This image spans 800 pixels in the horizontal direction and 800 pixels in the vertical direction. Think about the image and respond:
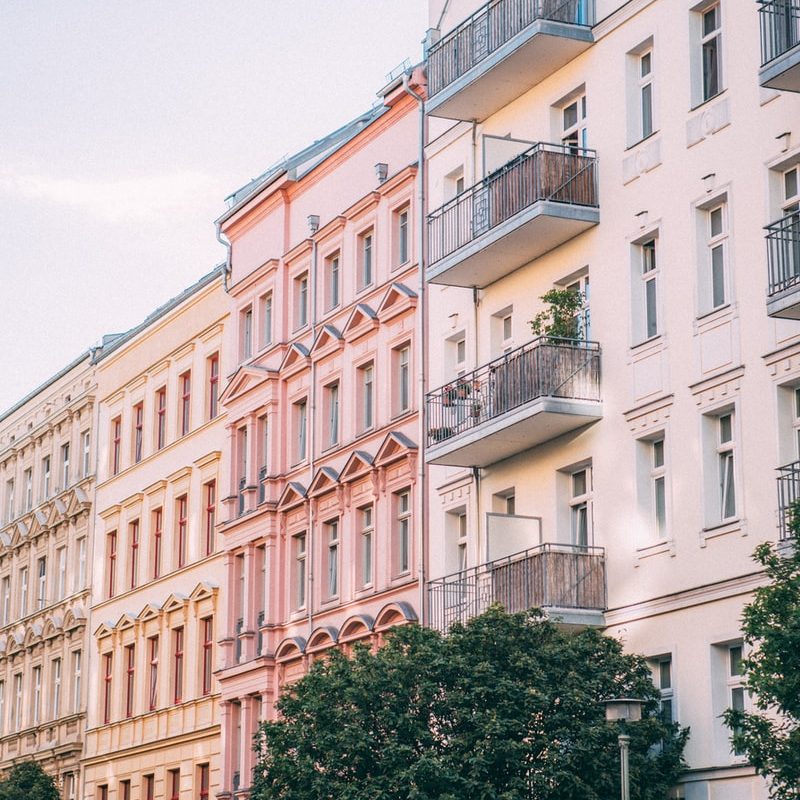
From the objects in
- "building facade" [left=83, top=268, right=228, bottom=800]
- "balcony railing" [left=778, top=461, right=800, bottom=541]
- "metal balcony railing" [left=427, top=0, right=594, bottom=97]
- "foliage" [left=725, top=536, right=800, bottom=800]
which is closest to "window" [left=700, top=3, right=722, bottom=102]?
"metal balcony railing" [left=427, top=0, right=594, bottom=97]

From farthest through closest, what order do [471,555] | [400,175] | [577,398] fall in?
[400,175] → [471,555] → [577,398]

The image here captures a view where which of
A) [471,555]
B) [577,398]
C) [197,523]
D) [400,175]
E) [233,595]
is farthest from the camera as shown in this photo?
[197,523]

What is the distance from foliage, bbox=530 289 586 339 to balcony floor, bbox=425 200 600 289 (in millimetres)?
1123

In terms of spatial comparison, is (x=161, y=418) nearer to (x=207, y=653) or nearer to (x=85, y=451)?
(x=85, y=451)

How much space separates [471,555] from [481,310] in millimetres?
4700

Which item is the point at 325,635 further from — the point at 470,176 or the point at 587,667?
the point at 587,667

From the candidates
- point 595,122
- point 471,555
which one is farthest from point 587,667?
point 595,122

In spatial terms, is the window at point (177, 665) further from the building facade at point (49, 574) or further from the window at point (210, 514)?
the building facade at point (49, 574)

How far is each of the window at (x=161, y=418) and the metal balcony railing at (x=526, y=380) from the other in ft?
65.0

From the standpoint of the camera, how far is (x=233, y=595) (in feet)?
162

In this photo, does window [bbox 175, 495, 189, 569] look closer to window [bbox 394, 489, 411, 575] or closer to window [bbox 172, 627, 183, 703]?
window [bbox 172, 627, 183, 703]

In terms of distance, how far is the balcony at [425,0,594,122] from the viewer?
35.6 meters

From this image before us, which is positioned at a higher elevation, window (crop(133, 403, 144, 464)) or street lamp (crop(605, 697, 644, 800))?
window (crop(133, 403, 144, 464))

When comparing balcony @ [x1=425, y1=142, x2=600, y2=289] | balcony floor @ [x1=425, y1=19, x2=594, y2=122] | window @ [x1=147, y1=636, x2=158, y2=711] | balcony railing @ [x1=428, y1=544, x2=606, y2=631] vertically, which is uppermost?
balcony floor @ [x1=425, y1=19, x2=594, y2=122]
